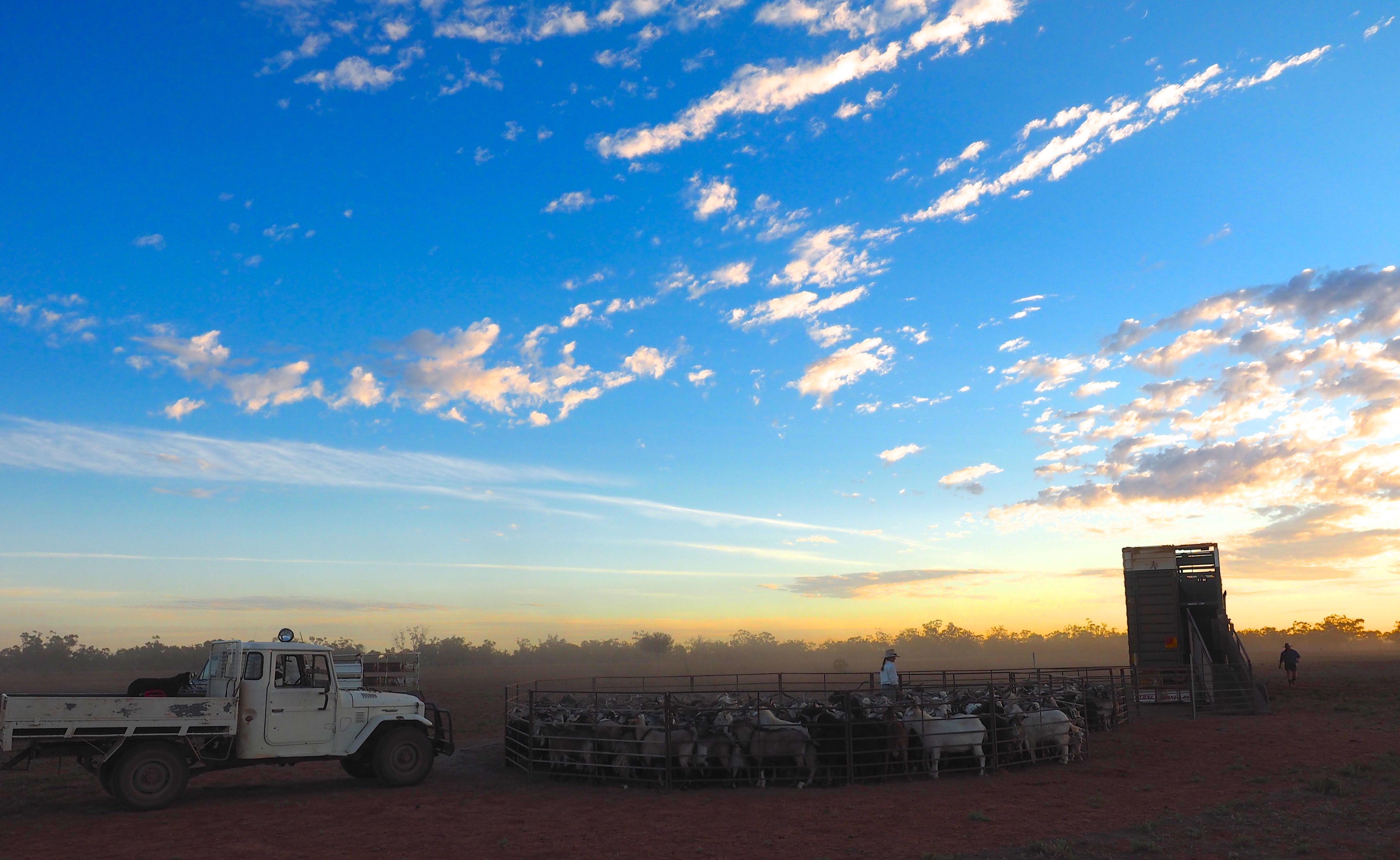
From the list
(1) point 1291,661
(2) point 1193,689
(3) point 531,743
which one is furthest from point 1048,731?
(1) point 1291,661

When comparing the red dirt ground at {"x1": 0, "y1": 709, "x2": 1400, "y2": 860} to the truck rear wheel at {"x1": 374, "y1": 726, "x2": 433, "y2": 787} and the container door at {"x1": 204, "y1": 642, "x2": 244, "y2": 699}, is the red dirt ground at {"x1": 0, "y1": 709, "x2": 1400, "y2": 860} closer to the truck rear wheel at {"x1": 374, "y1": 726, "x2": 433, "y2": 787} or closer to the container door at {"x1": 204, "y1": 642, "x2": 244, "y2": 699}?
the truck rear wheel at {"x1": 374, "y1": 726, "x2": 433, "y2": 787}

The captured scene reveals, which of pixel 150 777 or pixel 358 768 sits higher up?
pixel 150 777

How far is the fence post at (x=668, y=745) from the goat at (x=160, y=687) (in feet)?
24.6

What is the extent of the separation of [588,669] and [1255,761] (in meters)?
95.3

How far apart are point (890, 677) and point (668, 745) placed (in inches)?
229

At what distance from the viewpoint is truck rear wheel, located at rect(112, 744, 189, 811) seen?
12.5 meters

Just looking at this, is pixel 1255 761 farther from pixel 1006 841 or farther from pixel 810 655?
pixel 810 655

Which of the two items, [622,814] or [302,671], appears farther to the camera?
[302,671]

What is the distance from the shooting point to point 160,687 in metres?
14.2

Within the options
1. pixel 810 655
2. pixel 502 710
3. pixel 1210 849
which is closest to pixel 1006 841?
pixel 1210 849

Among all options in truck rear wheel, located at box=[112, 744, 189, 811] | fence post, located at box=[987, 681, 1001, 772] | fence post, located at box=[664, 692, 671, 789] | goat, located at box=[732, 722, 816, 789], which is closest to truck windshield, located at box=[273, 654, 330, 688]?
truck rear wheel, located at box=[112, 744, 189, 811]

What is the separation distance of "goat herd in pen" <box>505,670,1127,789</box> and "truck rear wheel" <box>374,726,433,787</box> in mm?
1792

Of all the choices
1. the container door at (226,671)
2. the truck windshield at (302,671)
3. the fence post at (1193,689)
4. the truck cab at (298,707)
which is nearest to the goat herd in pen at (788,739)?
the truck cab at (298,707)

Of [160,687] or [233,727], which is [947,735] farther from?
[160,687]
